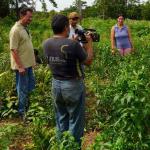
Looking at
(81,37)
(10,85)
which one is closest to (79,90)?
(81,37)

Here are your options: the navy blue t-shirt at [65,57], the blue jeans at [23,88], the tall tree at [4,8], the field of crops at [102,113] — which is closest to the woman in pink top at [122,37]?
the field of crops at [102,113]

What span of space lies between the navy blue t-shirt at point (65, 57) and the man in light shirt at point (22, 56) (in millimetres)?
1613

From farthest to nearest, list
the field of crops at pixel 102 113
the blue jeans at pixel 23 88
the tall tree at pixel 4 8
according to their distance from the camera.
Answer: the tall tree at pixel 4 8, the blue jeans at pixel 23 88, the field of crops at pixel 102 113

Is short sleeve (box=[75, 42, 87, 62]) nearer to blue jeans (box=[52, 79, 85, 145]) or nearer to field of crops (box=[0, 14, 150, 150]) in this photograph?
blue jeans (box=[52, 79, 85, 145])

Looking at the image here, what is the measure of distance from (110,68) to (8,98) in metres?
2.42

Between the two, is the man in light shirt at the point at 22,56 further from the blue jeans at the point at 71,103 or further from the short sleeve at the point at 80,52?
the short sleeve at the point at 80,52

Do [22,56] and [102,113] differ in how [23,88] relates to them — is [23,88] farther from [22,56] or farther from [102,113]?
[102,113]

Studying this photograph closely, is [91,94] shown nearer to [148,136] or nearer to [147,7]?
[148,136]

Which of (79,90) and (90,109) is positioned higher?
(79,90)

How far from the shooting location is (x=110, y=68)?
29.8 ft

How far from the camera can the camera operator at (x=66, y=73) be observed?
5031 mm

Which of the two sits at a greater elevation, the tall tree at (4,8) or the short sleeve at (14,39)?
the short sleeve at (14,39)

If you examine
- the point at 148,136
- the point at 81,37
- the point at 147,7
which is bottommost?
the point at 147,7

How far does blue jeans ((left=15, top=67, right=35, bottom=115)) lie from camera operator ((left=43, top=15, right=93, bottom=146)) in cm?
157
